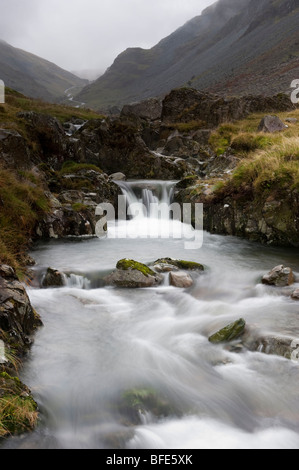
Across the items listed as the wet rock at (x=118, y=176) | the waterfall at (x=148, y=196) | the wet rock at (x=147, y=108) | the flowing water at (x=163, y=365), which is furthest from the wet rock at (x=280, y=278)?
the wet rock at (x=147, y=108)

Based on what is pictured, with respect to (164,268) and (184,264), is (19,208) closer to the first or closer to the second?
(164,268)

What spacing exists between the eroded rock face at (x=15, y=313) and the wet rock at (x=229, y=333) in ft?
9.22

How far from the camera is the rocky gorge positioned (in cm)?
501

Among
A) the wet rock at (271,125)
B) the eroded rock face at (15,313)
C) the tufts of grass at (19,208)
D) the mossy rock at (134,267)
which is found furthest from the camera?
the wet rock at (271,125)

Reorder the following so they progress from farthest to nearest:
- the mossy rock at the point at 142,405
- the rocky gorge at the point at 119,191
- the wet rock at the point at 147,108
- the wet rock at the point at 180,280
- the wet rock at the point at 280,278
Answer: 1. the wet rock at the point at 147,108
2. the wet rock at the point at 180,280
3. the wet rock at the point at 280,278
4. the rocky gorge at the point at 119,191
5. the mossy rock at the point at 142,405

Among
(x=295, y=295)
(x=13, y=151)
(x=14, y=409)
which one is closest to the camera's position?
(x=14, y=409)

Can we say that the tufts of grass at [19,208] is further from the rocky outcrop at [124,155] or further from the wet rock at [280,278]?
the rocky outcrop at [124,155]

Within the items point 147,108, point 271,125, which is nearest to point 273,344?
point 271,125

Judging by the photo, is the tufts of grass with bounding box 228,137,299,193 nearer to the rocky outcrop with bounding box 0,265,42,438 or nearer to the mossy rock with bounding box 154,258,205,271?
the mossy rock with bounding box 154,258,205,271

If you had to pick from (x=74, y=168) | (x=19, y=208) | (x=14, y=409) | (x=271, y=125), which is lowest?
(x=14, y=409)

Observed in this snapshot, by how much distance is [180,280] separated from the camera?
7.58 metres

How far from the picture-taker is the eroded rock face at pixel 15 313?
4402 millimetres

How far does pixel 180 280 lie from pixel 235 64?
96648 millimetres

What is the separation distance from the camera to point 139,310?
21.6 ft
